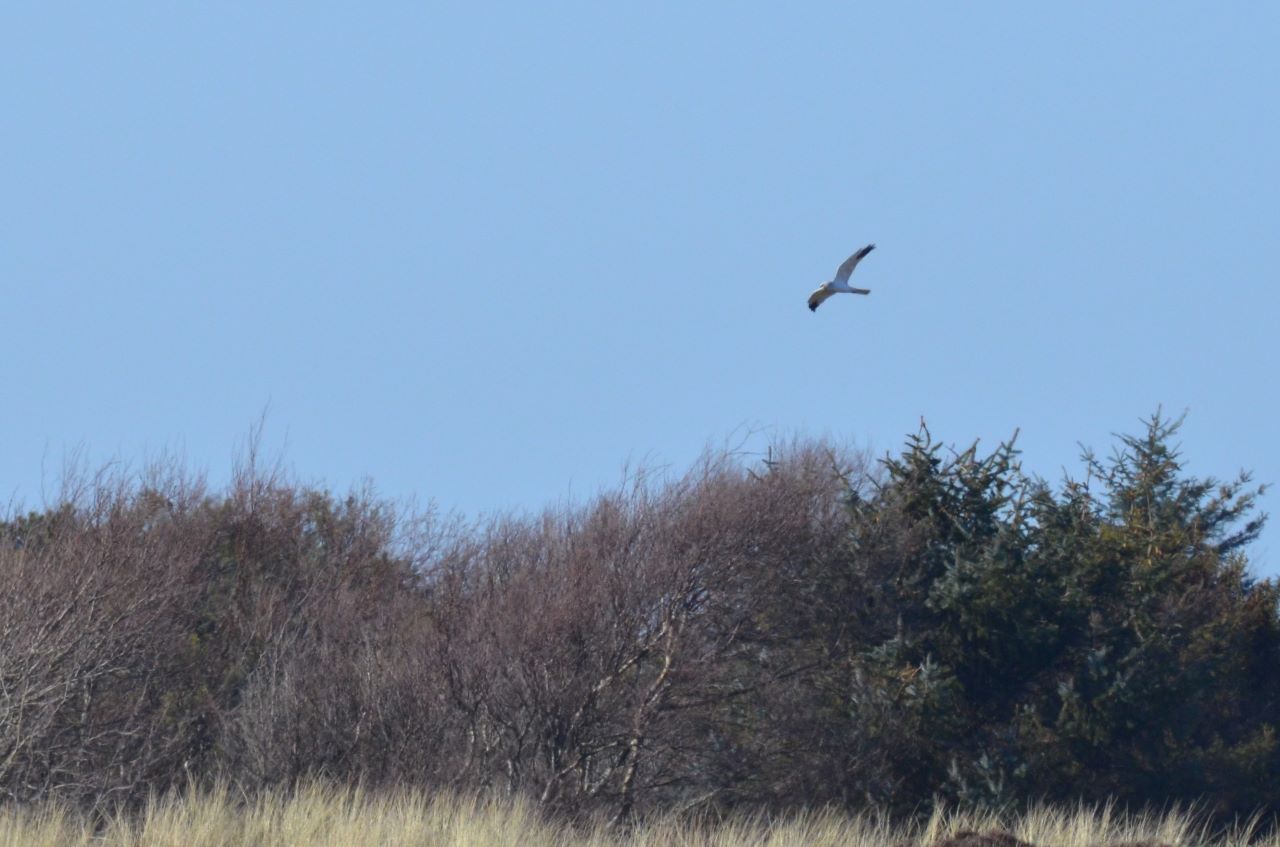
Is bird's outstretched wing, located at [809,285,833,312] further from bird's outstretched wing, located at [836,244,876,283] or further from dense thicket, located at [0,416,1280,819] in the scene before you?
dense thicket, located at [0,416,1280,819]

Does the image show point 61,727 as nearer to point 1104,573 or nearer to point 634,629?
point 634,629

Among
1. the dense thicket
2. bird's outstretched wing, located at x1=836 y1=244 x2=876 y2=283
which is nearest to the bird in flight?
bird's outstretched wing, located at x1=836 y1=244 x2=876 y2=283

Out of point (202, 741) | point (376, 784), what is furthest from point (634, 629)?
point (202, 741)

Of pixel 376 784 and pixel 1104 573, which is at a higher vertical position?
pixel 1104 573

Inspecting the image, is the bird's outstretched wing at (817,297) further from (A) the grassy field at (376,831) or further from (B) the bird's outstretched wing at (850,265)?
(A) the grassy field at (376,831)

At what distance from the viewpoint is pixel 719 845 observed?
500 inches

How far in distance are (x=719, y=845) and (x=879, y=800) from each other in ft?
20.5

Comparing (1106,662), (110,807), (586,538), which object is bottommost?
(110,807)

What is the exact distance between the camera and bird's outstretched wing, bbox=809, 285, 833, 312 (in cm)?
1523

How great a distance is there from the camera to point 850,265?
15141 millimetres

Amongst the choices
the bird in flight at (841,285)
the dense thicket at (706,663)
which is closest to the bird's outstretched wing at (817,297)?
the bird in flight at (841,285)

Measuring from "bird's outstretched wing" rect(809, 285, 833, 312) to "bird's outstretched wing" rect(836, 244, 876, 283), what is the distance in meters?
0.14

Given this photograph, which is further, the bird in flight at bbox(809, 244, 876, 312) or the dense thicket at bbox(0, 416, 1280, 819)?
the dense thicket at bbox(0, 416, 1280, 819)

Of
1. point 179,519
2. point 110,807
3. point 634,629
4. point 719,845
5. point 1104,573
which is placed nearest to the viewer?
point 719,845
